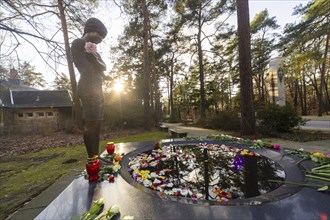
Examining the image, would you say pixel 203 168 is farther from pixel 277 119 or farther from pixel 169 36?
pixel 169 36

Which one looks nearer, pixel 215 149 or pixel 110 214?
pixel 110 214

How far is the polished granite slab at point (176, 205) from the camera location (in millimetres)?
1164

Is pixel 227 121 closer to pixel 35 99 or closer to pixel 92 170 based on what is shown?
pixel 92 170

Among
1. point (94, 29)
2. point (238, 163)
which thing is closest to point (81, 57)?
point (94, 29)

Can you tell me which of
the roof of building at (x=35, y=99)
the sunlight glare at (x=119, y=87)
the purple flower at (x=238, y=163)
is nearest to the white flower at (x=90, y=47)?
the purple flower at (x=238, y=163)

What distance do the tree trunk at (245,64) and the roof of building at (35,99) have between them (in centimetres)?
1724

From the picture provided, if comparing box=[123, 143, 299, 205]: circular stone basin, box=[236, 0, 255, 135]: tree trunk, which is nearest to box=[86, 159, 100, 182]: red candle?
box=[123, 143, 299, 205]: circular stone basin

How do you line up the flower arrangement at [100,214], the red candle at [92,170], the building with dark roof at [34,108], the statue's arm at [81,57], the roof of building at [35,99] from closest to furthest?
the flower arrangement at [100,214], the red candle at [92,170], the statue's arm at [81,57], the building with dark roof at [34,108], the roof of building at [35,99]

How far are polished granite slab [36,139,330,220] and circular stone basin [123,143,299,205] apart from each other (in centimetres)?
7

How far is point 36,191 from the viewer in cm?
269

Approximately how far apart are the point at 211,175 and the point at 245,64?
17.8 feet

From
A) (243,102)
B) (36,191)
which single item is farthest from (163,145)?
(243,102)

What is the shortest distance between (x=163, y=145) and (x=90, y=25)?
8.00ft

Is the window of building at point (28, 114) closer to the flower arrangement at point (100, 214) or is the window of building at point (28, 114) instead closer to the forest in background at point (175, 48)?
the forest in background at point (175, 48)
